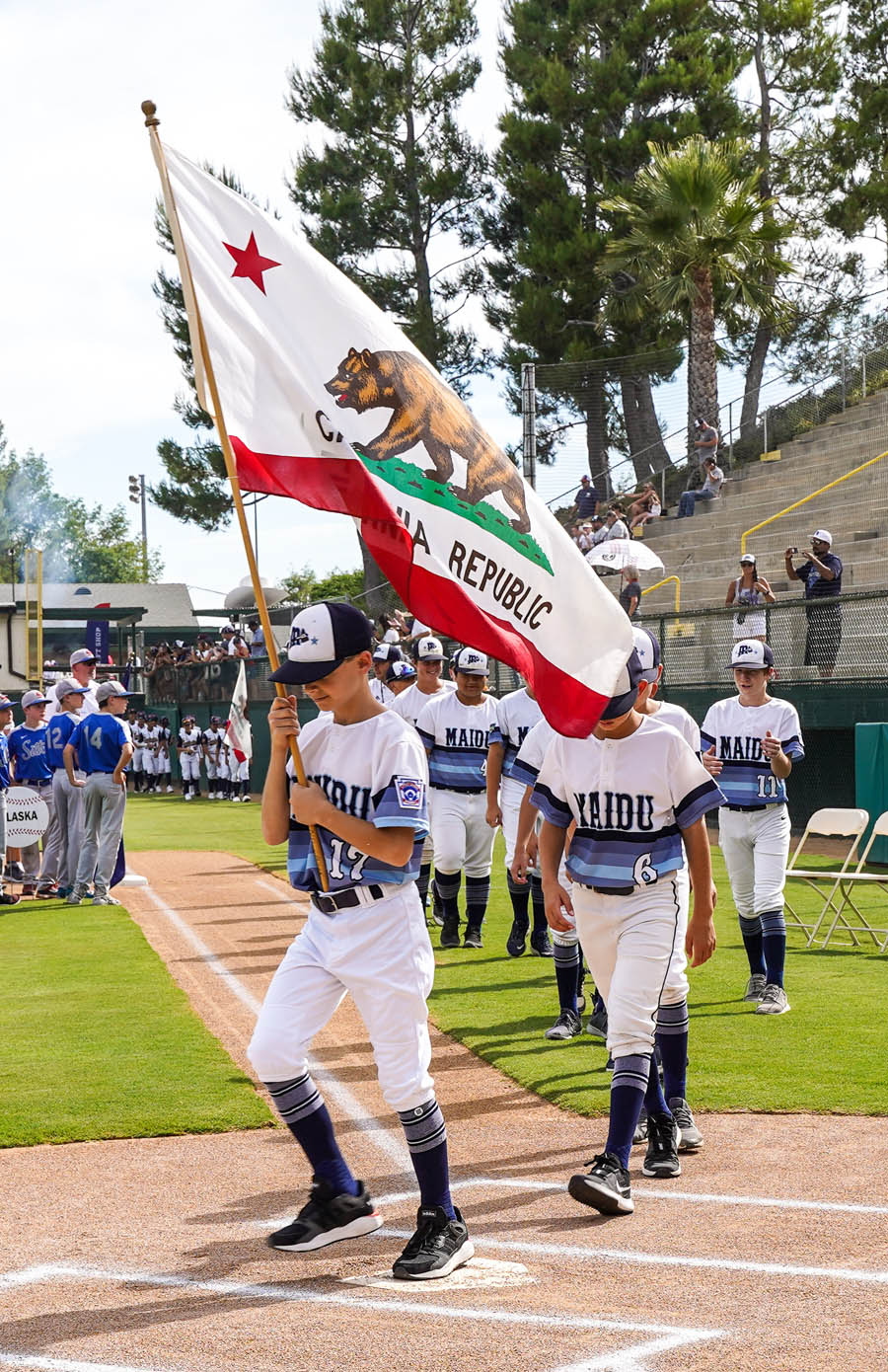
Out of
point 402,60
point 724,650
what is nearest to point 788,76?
point 402,60

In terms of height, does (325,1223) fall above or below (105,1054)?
above

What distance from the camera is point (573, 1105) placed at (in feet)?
22.9

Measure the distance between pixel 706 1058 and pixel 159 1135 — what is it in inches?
116

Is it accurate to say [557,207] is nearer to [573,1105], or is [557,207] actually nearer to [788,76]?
[788,76]

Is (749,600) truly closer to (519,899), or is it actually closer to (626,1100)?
(519,899)

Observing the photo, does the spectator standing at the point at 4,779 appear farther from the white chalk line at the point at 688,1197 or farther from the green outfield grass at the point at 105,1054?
the white chalk line at the point at 688,1197

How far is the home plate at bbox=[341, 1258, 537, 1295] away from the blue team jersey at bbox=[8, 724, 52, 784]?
12.5 meters

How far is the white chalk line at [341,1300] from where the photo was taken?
4.18 m

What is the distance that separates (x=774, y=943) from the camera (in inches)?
361

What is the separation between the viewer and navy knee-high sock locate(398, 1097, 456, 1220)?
473 cm

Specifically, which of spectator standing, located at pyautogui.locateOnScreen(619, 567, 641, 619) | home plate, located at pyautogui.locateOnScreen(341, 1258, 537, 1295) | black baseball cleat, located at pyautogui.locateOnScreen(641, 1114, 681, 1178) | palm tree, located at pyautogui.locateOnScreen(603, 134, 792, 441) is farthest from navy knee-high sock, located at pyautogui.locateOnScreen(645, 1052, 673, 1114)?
palm tree, located at pyautogui.locateOnScreen(603, 134, 792, 441)

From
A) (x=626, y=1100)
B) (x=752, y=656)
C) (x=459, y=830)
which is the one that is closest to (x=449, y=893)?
(x=459, y=830)

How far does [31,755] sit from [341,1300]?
12.8 m

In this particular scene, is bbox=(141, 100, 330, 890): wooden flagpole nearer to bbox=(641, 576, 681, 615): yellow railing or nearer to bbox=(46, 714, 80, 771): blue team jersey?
bbox=(46, 714, 80, 771): blue team jersey
